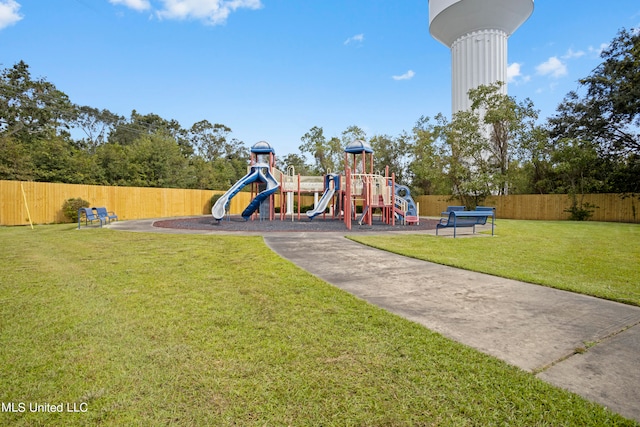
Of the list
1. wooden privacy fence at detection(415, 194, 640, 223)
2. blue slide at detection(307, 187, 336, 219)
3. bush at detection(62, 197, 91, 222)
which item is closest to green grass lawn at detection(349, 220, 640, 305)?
blue slide at detection(307, 187, 336, 219)

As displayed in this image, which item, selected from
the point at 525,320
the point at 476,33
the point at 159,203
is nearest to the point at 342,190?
the point at 159,203

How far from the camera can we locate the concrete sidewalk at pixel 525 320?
238 cm

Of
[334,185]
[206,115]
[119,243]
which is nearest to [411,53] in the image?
[334,185]

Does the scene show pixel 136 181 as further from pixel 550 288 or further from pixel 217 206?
pixel 550 288

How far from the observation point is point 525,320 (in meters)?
3.53

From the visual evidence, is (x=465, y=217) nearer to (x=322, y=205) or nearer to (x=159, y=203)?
(x=322, y=205)

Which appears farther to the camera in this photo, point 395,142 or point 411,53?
point 395,142

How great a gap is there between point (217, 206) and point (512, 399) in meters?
17.0

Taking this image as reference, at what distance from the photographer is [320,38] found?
19266mm

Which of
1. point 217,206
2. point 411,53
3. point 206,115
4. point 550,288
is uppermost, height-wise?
point 206,115

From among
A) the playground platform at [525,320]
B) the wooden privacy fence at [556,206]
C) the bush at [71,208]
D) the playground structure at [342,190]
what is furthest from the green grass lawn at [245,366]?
the wooden privacy fence at [556,206]

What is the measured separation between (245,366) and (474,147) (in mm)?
30291

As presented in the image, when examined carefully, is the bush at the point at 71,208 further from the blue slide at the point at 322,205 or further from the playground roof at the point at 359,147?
the playground roof at the point at 359,147

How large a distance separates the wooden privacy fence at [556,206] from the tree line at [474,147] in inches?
36.2
